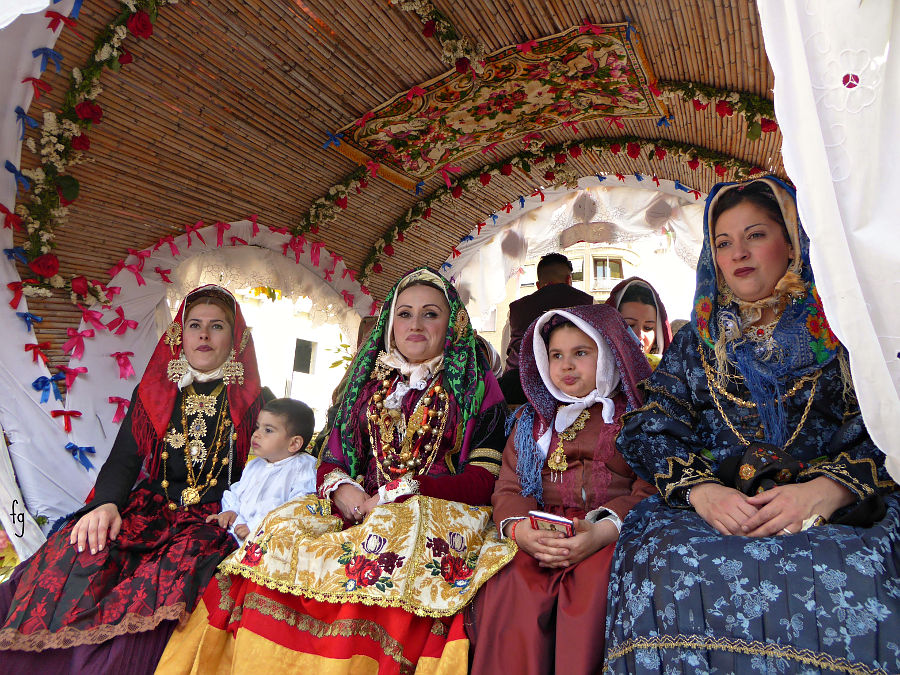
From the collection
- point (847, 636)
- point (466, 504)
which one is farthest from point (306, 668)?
point (847, 636)

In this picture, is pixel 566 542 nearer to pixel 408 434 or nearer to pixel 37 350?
pixel 408 434

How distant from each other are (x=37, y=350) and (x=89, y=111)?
126cm

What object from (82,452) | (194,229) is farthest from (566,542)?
(194,229)

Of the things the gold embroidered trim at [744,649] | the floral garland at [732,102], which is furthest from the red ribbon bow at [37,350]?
the floral garland at [732,102]

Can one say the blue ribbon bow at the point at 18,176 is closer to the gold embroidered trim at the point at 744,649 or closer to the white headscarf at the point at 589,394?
the white headscarf at the point at 589,394

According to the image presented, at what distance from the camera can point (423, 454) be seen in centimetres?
280

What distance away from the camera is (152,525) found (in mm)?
2811

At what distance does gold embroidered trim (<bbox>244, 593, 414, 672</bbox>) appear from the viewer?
2.08 meters

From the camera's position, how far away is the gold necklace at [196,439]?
3.03 m

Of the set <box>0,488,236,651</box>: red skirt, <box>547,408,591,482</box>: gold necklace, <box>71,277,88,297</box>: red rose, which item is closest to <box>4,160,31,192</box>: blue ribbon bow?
<box>71,277,88,297</box>: red rose

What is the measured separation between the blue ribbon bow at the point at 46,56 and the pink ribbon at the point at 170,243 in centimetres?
124

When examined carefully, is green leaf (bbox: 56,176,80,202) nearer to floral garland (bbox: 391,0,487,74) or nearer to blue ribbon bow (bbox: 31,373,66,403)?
blue ribbon bow (bbox: 31,373,66,403)

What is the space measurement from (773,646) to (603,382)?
120cm

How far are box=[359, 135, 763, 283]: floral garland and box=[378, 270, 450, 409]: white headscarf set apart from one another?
1.99m
